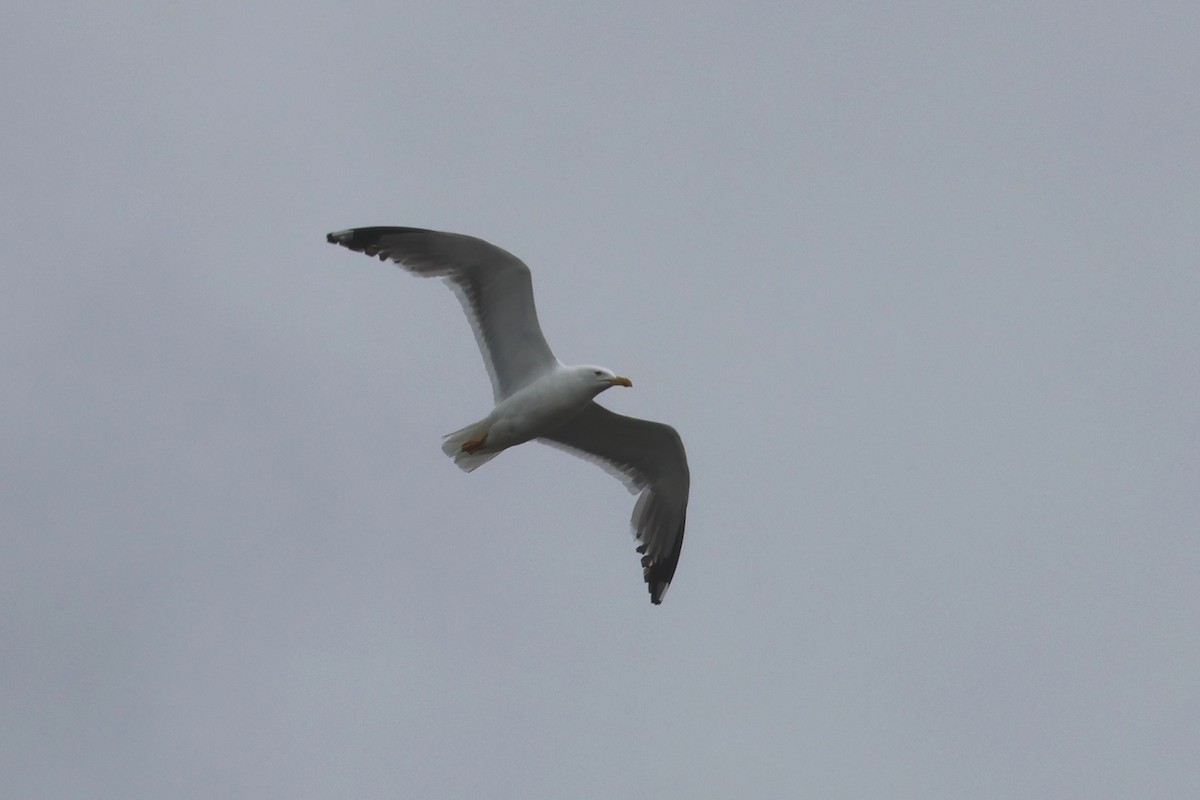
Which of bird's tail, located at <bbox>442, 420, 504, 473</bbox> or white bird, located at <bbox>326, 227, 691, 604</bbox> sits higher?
white bird, located at <bbox>326, 227, 691, 604</bbox>

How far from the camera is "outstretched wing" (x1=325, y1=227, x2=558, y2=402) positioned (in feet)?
46.4

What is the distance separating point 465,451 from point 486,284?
1.48 meters

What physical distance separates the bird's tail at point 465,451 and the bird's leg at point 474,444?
0.04 feet

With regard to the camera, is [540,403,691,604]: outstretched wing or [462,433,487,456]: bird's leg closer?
[462,433,487,456]: bird's leg

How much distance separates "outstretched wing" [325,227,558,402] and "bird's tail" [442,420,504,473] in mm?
402

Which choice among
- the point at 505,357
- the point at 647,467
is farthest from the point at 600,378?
the point at 647,467

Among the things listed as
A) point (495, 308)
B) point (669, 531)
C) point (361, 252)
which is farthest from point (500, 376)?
point (669, 531)

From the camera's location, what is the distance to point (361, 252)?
1422cm

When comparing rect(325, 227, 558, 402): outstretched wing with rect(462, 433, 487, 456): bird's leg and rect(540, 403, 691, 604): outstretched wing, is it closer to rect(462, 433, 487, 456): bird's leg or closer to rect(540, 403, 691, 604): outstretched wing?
rect(462, 433, 487, 456): bird's leg

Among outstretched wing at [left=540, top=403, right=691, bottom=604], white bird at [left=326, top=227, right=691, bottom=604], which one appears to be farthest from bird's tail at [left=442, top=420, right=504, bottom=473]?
outstretched wing at [left=540, top=403, right=691, bottom=604]

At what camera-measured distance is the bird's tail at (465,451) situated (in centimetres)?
1460

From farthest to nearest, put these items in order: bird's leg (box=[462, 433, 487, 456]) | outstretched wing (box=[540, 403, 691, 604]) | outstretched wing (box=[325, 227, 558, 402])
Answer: outstretched wing (box=[540, 403, 691, 604]), bird's leg (box=[462, 433, 487, 456]), outstretched wing (box=[325, 227, 558, 402])

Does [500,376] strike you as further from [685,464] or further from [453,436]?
[685,464]

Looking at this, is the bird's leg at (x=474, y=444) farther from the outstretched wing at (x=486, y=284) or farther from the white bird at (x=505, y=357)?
the outstretched wing at (x=486, y=284)
